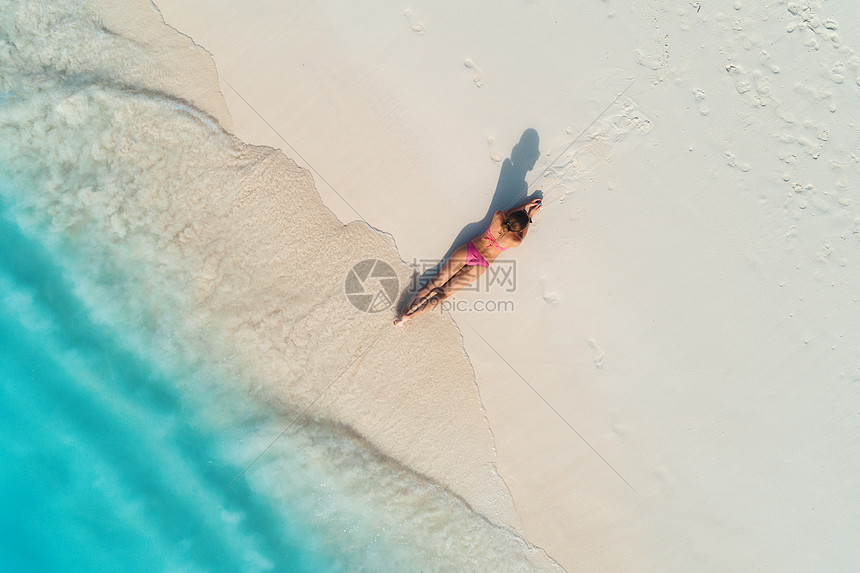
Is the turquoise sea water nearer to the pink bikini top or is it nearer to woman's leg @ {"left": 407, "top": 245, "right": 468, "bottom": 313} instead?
woman's leg @ {"left": 407, "top": 245, "right": 468, "bottom": 313}

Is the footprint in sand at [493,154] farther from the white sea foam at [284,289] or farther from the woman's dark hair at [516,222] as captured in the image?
the white sea foam at [284,289]

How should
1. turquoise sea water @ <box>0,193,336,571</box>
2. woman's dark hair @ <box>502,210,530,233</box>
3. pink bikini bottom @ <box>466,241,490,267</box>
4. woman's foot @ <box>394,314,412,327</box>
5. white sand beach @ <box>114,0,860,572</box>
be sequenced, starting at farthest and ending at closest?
turquoise sea water @ <box>0,193,336,571</box> < white sand beach @ <box>114,0,860,572</box> < woman's foot @ <box>394,314,412,327</box> < pink bikini bottom @ <box>466,241,490,267</box> < woman's dark hair @ <box>502,210,530,233</box>

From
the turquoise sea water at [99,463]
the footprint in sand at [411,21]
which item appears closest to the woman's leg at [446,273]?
the footprint in sand at [411,21]

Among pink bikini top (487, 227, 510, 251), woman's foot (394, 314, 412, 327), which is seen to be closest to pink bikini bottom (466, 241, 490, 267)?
pink bikini top (487, 227, 510, 251)

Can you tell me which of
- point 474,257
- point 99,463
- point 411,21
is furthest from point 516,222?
point 99,463

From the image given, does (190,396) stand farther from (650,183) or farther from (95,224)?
(650,183)
